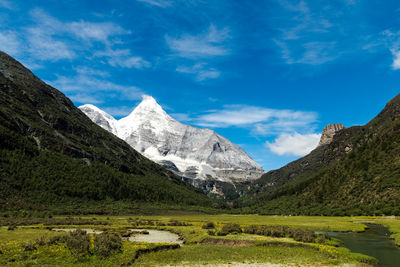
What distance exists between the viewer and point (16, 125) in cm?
19762

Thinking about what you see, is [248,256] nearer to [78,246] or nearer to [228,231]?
[78,246]

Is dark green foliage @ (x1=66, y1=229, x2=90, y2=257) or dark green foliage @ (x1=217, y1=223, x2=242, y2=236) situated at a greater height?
dark green foliage @ (x1=66, y1=229, x2=90, y2=257)

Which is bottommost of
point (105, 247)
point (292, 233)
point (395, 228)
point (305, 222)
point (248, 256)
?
point (305, 222)

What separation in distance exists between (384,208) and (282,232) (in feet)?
285

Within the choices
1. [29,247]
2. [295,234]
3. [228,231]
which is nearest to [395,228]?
[295,234]

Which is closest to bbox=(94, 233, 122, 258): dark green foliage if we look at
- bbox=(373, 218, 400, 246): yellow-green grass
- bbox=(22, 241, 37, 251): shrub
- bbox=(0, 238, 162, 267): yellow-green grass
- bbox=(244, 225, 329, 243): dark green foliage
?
bbox=(0, 238, 162, 267): yellow-green grass

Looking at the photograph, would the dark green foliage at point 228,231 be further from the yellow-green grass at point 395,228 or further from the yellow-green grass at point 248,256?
the yellow-green grass at point 395,228

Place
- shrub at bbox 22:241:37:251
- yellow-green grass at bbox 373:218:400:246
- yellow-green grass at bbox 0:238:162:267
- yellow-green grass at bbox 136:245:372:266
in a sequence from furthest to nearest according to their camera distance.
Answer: yellow-green grass at bbox 373:218:400:246
shrub at bbox 22:241:37:251
yellow-green grass at bbox 136:245:372:266
yellow-green grass at bbox 0:238:162:267

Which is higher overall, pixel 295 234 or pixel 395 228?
pixel 395 228

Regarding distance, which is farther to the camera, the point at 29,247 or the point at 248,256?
the point at 248,256

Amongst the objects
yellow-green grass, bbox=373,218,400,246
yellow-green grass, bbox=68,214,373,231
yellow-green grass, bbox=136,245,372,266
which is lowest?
yellow-green grass, bbox=68,214,373,231

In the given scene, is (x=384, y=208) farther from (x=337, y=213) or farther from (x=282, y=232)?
(x=282, y=232)

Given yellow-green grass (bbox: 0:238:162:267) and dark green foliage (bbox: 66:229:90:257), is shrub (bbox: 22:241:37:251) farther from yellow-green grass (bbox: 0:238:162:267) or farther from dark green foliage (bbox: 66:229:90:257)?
dark green foliage (bbox: 66:229:90:257)

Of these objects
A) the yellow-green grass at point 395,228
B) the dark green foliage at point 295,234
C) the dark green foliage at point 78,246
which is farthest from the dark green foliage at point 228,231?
the yellow-green grass at point 395,228
